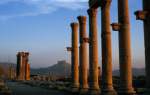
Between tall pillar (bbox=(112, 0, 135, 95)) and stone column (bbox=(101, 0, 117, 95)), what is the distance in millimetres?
2847

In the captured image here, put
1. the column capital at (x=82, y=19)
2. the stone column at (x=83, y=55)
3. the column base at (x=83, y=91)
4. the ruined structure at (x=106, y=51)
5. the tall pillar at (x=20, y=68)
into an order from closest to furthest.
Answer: the ruined structure at (x=106, y=51)
the column base at (x=83, y=91)
the stone column at (x=83, y=55)
the column capital at (x=82, y=19)
the tall pillar at (x=20, y=68)

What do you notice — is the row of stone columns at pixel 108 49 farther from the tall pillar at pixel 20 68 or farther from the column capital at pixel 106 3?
the tall pillar at pixel 20 68

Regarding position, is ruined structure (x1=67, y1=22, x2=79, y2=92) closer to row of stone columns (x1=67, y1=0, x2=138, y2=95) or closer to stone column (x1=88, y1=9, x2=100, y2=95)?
row of stone columns (x1=67, y1=0, x2=138, y2=95)

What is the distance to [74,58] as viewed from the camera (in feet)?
135

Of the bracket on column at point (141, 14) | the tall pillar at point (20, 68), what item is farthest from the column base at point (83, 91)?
the tall pillar at point (20, 68)

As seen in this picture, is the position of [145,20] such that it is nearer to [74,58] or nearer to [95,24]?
[95,24]

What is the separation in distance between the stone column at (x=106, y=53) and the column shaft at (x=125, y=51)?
2855 mm

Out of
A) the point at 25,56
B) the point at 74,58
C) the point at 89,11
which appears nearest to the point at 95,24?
the point at 89,11

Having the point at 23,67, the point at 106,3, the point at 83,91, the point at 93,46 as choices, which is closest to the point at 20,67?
the point at 23,67

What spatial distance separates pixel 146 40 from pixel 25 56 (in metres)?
80.6

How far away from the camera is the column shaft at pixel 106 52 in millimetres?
27531

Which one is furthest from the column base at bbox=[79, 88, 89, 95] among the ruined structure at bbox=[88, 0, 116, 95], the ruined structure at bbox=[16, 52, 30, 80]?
the ruined structure at bbox=[16, 52, 30, 80]

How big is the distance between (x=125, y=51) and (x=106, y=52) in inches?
130

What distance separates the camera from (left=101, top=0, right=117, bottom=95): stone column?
2752 cm
